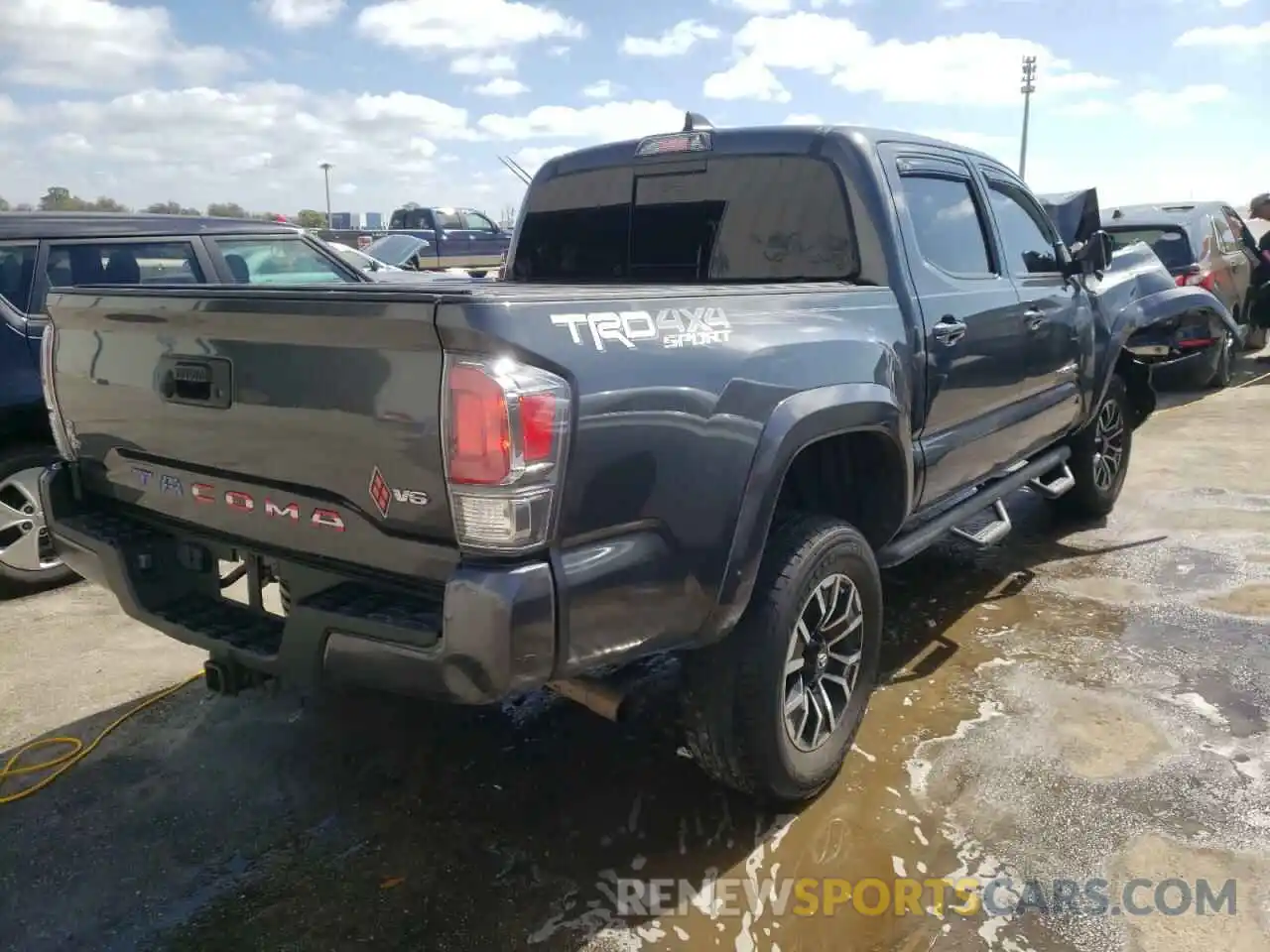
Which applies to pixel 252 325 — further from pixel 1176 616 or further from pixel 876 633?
pixel 1176 616

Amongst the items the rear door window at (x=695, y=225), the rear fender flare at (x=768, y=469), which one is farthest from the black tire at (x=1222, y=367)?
the rear fender flare at (x=768, y=469)

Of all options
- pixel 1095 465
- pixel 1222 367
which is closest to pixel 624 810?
pixel 1095 465

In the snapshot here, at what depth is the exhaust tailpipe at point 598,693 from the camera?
2410 millimetres

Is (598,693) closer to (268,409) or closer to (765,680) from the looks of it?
(765,680)

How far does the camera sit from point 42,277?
4887mm

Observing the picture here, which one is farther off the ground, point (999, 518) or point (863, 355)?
point (863, 355)

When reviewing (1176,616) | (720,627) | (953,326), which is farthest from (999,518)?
(720,627)

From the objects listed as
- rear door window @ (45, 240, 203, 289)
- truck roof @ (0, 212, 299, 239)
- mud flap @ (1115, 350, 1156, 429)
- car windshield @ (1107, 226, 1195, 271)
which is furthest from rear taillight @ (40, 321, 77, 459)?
car windshield @ (1107, 226, 1195, 271)

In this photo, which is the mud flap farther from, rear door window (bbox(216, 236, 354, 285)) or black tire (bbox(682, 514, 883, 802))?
rear door window (bbox(216, 236, 354, 285))

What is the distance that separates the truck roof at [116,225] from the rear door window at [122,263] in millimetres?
58

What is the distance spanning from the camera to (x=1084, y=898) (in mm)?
2531

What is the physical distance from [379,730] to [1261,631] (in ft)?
12.1

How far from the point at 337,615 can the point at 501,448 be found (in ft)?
1.95

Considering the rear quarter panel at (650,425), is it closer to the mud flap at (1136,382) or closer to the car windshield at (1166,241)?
the mud flap at (1136,382)
